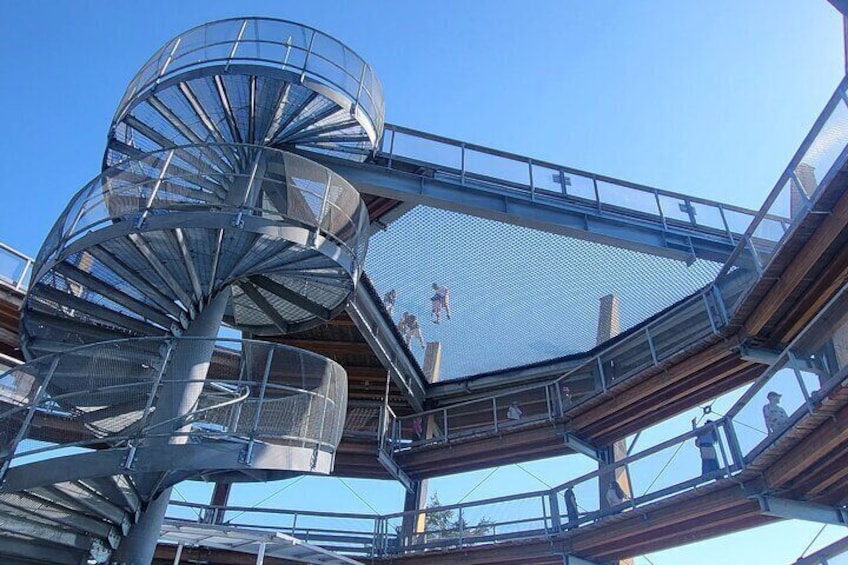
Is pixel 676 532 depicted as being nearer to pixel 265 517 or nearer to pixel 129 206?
pixel 265 517

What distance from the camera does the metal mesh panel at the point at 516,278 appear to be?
13.9 metres

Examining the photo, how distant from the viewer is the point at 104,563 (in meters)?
8.28

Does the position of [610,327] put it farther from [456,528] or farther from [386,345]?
[456,528]

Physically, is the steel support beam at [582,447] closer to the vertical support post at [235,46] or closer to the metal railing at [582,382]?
the metal railing at [582,382]

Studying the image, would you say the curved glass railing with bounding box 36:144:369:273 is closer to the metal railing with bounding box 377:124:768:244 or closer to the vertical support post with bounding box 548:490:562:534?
the metal railing with bounding box 377:124:768:244

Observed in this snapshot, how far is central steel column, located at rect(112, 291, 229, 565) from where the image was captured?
8023 millimetres

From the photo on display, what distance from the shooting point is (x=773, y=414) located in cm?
894

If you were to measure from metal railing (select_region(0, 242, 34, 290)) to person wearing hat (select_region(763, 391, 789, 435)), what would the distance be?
14920mm

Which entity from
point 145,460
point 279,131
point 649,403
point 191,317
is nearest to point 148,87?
point 279,131

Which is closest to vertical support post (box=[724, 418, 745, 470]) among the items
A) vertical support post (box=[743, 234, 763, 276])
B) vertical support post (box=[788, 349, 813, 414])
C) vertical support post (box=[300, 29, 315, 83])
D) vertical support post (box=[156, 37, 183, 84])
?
vertical support post (box=[788, 349, 813, 414])

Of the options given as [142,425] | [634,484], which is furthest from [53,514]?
[634,484]

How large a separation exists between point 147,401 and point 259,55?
5.85m

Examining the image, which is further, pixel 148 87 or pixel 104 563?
pixel 148 87

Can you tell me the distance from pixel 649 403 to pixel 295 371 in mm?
8406
